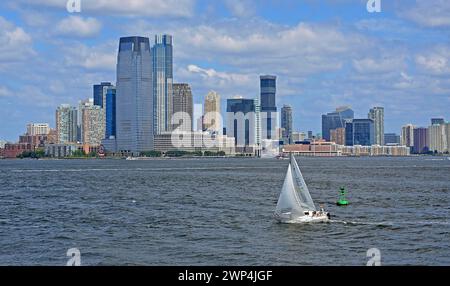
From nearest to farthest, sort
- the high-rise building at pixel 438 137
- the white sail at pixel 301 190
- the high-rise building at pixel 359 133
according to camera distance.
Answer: the white sail at pixel 301 190
the high-rise building at pixel 359 133
the high-rise building at pixel 438 137

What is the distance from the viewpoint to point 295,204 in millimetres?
32562

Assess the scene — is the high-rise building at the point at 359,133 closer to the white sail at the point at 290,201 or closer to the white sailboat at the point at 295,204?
the white sailboat at the point at 295,204

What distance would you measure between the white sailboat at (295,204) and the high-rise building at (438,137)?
15120 centimetres

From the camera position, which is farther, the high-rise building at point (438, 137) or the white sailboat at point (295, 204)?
the high-rise building at point (438, 137)

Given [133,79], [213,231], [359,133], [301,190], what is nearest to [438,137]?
[359,133]

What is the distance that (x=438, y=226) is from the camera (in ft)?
94.0

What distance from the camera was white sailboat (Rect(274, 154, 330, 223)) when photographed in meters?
31.6

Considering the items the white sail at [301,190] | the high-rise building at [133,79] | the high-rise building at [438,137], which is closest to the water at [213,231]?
the white sail at [301,190]

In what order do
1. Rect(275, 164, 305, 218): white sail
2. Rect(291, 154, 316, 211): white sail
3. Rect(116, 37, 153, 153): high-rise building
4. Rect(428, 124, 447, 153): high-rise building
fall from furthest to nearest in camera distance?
Rect(428, 124, 447, 153): high-rise building → Rect(116, 37, 153, 153): high-rise building → Rect(291, 154, 316, 211): white sail → Rect(275, 164, 305, 218): white sail

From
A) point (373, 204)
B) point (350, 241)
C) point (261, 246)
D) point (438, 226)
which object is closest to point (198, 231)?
point (261, 246)

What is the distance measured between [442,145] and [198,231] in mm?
176928

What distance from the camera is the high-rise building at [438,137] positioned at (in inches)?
7092

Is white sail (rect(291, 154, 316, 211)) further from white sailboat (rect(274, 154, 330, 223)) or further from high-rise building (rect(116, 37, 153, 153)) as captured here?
high-rise building (rect(116, 37, 153, 153))

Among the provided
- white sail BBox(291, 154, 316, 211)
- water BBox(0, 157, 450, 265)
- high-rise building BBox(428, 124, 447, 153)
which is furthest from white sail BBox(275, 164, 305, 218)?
high-rise building BBox(428, 124, 447, 153)
